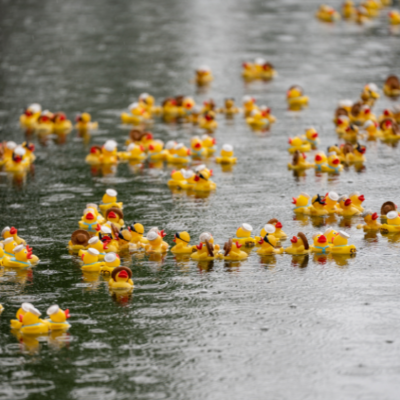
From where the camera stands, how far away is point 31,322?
10.5 metres

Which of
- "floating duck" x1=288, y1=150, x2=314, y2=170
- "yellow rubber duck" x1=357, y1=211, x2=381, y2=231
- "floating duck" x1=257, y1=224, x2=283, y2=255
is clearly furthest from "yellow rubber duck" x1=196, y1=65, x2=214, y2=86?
"floating duck" x1=257, y1=224, x2=283, y2=255

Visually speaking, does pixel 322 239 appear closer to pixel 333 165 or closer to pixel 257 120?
pixel 333 165

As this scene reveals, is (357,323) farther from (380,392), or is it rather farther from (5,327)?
(5,327)

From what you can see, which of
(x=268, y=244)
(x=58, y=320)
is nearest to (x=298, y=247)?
(x=268, y=244)

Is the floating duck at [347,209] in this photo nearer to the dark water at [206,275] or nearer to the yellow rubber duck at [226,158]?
the dark water at [206,275]

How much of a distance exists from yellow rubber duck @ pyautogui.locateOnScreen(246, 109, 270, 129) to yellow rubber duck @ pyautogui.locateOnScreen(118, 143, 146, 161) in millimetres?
4209

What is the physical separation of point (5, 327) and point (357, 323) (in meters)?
4.99

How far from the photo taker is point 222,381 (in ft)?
30.4

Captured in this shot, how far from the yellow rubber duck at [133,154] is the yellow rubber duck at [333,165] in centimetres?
464

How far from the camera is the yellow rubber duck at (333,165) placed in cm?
1748

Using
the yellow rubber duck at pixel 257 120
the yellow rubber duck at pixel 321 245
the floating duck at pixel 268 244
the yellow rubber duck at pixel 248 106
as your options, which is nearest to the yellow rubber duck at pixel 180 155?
the yellow rubber duck at pixel 257 120

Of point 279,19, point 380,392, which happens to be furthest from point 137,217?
point 279,19

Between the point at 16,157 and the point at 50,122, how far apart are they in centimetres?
399

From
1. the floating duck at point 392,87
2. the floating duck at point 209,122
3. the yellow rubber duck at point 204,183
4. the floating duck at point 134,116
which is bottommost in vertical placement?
the yellow rubber duck at point 204,183
